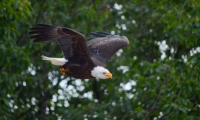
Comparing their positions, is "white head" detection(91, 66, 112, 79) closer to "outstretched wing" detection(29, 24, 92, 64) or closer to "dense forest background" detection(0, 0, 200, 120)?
"outstretched wing" detection(29, 24, 92, 64)

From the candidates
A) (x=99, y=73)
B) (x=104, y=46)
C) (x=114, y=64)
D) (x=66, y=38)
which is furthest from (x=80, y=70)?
(x=114, y=64)

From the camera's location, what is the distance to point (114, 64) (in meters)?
14.9

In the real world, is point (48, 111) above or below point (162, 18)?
below

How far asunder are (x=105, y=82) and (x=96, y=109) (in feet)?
5.17

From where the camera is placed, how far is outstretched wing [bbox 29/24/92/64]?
417 inches

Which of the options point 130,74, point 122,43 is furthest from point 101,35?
point 130,74

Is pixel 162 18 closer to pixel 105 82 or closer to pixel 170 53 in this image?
pixel 170 53

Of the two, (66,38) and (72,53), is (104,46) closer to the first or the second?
(72,53)

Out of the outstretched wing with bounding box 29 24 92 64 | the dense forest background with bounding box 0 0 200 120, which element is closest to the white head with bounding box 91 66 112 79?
the outstretched wing with bounding box 29 24 92 64

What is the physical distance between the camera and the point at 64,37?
10727mm

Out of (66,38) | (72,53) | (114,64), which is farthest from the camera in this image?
(114,64)

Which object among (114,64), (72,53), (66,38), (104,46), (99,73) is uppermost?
(114,64)

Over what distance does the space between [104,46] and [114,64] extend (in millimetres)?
2943

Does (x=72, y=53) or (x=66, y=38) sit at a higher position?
(x=66, y=38)
